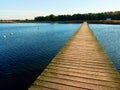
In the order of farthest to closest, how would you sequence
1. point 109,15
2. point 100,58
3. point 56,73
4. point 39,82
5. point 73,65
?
point 109,15, point 100,58, point 73,65, point 56,73, point 39,82

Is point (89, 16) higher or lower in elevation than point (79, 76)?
higher

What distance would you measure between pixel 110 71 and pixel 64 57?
447 centimetres

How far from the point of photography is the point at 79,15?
16988 centimetres

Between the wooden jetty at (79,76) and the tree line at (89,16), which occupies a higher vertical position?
the tree line at (89,16)

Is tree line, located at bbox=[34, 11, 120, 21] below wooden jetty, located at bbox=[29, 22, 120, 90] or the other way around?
the other way around

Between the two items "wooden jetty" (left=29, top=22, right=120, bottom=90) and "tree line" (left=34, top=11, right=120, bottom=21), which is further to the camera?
"tree line" (left=34, top=11, right=120, bottom=21)

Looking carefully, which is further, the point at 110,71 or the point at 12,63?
the point at 12,63

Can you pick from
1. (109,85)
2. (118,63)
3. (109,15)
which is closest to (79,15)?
(109,15)

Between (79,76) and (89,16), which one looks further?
(89,16)

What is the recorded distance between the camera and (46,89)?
775cm

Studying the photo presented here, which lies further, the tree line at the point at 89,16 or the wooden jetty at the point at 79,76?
the tree line at the point at 89,16

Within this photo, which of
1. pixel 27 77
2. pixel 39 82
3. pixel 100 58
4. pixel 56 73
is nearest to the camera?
pixel 39 82

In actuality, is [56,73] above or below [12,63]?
above

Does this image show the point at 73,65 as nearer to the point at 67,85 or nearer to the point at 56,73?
the point at 56,73
